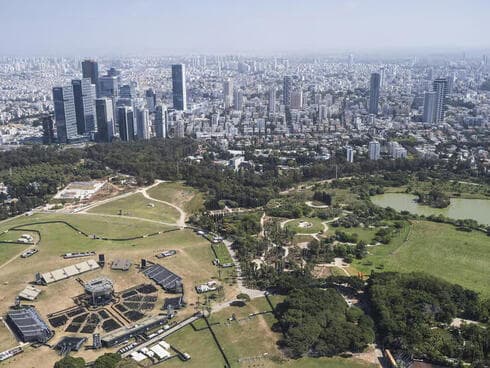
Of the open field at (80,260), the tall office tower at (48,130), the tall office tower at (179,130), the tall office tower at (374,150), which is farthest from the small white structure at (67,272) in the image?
the tall office tower at (179,130)

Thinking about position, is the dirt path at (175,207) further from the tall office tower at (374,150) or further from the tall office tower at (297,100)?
the tall office tower at (297,100)

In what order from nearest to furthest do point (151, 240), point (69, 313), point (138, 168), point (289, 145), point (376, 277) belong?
1. point (69, 313)
2. point (376, 277)
3. point (151, 240)
4. point (138, 168)
5. point (289, 145)

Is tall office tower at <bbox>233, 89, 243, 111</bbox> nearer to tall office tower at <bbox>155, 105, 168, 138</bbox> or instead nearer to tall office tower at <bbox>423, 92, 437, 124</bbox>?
tall office tower at <bbox>155, 105, 168, 138</bbox>

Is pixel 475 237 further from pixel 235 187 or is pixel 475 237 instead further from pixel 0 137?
pixel 0 137

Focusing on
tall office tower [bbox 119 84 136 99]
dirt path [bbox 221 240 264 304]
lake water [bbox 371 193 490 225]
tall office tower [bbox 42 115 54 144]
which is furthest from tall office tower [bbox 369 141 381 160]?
tall office tower [bbox 119 84 136 99]

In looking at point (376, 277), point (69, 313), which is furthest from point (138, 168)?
point (376, 277)

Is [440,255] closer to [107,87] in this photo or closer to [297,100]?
[297,100]
